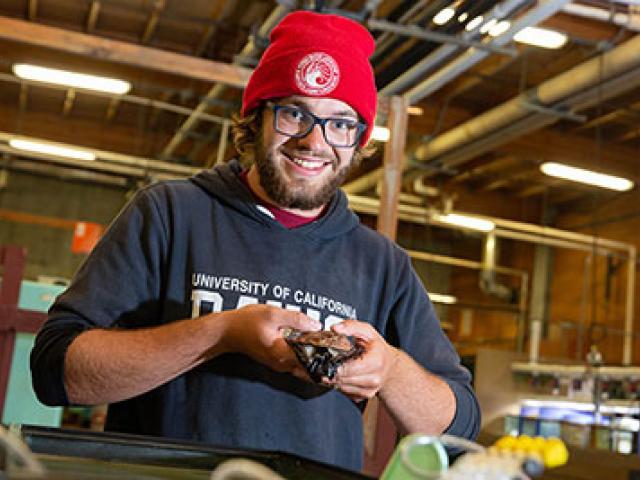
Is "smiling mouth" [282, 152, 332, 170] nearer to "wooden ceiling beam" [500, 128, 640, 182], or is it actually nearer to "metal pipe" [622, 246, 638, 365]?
"wooden ceiling beam" [500, 128, 640, 182]

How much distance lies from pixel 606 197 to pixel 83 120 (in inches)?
166

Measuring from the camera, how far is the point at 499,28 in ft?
14.2

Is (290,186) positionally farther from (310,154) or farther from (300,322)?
(300,322)

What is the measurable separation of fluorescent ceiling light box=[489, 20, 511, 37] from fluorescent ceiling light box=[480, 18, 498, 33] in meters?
0.03

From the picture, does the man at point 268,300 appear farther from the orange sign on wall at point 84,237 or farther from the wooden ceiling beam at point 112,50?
the orange sign on wall at point 84,237

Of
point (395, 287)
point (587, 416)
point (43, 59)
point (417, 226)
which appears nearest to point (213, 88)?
point (43, 59)

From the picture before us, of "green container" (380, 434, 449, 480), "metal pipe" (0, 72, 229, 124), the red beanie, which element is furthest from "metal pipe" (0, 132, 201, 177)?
"green container" (380, 434, 449, 480)

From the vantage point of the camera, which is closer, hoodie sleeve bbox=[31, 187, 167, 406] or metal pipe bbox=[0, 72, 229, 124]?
hoodie sleeve bbox=[31, 187, 167, 406]

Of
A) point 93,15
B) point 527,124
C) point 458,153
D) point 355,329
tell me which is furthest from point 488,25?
point 355,329

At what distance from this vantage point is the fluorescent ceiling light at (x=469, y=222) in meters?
7.96

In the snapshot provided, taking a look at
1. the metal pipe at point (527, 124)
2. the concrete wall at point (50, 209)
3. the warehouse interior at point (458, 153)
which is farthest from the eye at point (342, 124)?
the concrete wall at point (50, 209)

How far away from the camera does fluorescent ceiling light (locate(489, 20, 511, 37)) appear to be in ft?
13.8

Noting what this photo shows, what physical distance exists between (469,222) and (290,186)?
698 centimetres

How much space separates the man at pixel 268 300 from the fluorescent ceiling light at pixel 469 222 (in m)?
6.51
